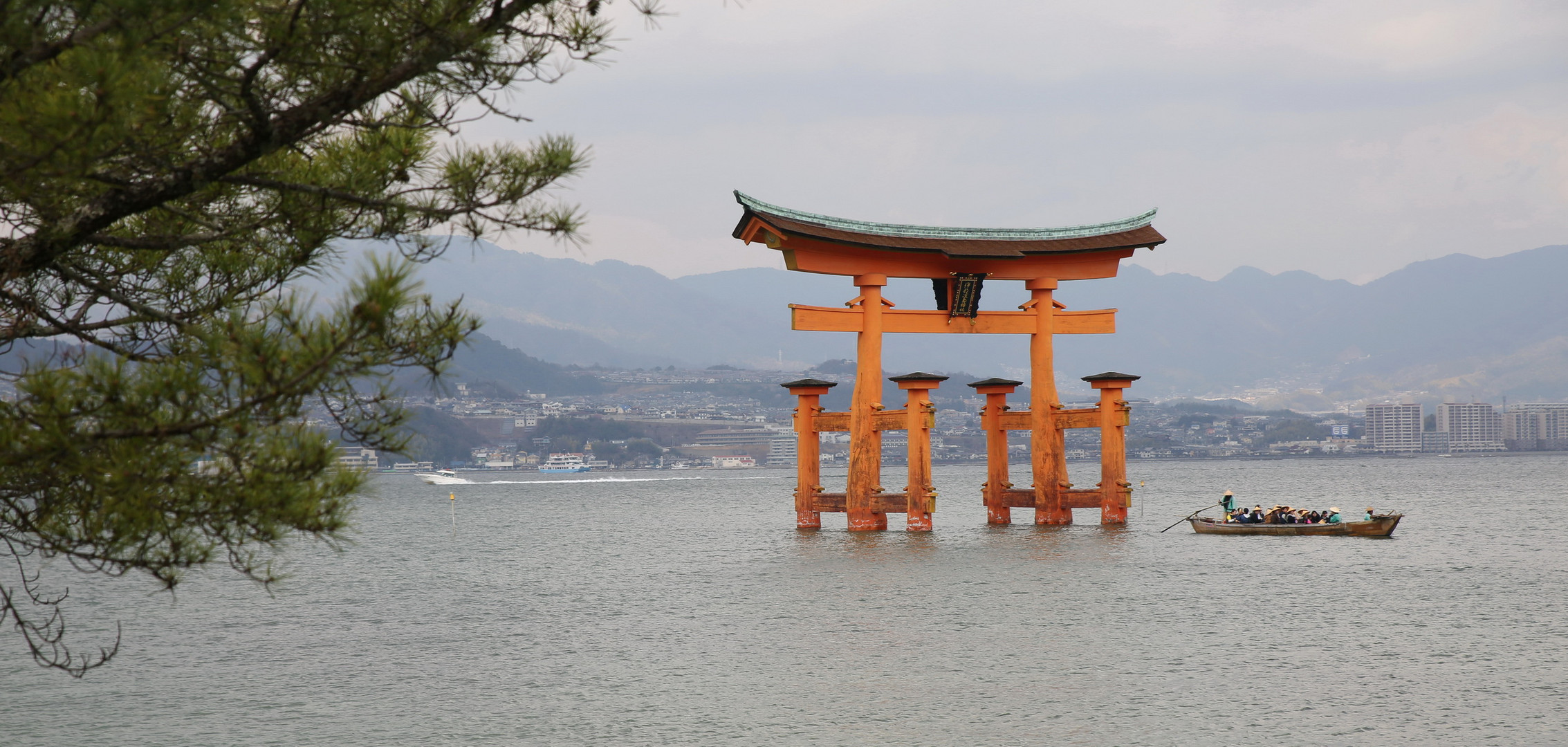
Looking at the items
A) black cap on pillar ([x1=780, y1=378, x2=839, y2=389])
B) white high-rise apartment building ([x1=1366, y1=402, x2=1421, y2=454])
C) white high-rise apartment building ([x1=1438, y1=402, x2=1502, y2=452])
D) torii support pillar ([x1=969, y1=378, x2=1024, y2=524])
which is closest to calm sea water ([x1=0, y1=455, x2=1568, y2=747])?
torii support pillar ([x1=969, y1=378, x2=1024, y2=524])

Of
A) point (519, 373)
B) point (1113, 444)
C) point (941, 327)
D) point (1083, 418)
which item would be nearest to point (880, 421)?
point (941, 327)

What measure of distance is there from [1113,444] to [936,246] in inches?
230

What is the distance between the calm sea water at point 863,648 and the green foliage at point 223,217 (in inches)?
42.0

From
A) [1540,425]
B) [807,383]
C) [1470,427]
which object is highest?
[1540,425]

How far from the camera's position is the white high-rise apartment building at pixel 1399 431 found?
15175cm

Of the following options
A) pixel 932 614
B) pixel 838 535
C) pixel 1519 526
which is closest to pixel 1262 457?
pixel 1519 526

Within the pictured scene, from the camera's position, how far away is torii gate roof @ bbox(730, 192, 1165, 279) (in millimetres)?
25078

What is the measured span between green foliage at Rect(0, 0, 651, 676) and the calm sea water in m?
1.07

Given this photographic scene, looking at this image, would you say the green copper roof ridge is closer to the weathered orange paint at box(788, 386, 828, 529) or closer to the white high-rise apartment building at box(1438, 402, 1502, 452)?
the weathered orange paint at box(788, 386, 828, 529)

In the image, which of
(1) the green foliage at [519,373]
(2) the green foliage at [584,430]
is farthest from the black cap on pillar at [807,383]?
(1) the green foliage at [519,373]

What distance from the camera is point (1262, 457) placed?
145875 mm

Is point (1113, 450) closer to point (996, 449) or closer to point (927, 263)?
point (996, 449)

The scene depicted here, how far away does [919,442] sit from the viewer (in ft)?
82.9

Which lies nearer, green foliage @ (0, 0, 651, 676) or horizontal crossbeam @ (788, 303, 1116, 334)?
green foliage @ (0, 0, 651, 676)
